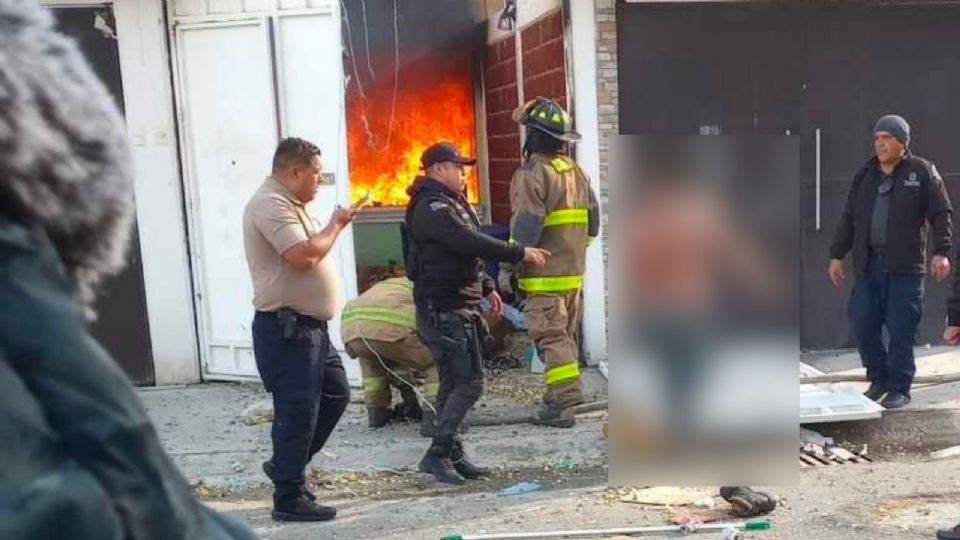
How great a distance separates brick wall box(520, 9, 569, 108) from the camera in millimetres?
7992

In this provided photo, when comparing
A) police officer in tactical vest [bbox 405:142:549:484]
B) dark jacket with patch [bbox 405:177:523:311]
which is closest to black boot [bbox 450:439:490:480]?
police officer in tactical vest [bbox 405:142:549:484]

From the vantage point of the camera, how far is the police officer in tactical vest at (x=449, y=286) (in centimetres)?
547

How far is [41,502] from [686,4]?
24.0 ft

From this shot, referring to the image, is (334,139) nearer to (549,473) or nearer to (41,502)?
(549,473)

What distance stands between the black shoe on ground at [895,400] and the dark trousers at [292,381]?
3835mm

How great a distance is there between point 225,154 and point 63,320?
6.61 metres

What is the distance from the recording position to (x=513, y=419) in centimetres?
665

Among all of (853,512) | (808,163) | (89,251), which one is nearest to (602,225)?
(808,163)

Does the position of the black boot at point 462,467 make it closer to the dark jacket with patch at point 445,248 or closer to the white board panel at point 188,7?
the dark jacket with patch at point 445,248

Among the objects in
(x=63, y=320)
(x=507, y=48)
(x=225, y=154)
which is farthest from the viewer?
(x=507, y=48)

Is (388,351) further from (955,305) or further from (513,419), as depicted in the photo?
(955,305)

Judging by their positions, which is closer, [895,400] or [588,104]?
[895,400]

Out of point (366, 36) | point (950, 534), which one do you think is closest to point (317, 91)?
point (366, 36)

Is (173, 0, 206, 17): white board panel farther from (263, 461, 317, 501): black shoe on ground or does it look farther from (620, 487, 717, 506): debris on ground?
(620, 487, 717, 506): debris on ground
